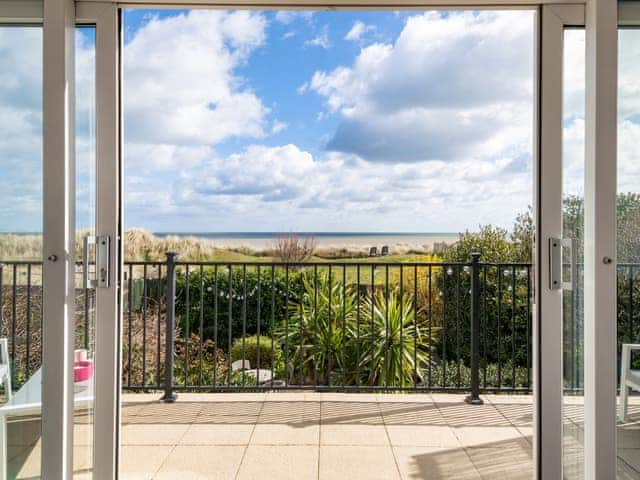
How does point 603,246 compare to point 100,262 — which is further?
point 100,262

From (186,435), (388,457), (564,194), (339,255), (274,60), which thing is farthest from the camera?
(339,255)

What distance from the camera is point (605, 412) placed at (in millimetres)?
1624

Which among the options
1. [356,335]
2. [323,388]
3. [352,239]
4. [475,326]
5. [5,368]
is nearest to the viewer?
[5,368]

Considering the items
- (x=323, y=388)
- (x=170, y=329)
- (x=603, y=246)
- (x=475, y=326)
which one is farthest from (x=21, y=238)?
(x=475, y=326)

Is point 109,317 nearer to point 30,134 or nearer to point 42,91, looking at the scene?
point 30,134

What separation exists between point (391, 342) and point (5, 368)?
311 centimetres

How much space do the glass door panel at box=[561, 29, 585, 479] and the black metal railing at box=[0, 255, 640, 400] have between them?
133 centimetres

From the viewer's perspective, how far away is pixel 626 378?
1621mm

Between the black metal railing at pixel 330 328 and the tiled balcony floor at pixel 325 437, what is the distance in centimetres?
21

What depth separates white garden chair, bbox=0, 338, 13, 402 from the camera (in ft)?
5.23

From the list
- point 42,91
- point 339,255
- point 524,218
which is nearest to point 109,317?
point 42,91

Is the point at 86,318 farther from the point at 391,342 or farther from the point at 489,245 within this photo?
the point at 489,245

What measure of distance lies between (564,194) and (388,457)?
5.20ft

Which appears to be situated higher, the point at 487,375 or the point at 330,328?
the point at 330,328
